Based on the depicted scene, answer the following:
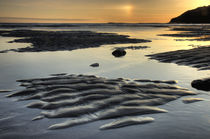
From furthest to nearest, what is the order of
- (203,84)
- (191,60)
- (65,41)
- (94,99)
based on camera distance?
1. (65,41)
2. (191,60)
3. (203,84)
4. (94,99)

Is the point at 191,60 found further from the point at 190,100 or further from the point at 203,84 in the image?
A: the point at 190,100

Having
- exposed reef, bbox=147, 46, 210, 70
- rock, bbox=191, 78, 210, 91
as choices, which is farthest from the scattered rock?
exposed reef, bbox=147, 46, 210, 70

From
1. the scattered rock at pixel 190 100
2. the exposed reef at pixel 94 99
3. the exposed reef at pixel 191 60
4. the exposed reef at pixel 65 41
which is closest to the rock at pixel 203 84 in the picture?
the exposed reef at pixel 94 99

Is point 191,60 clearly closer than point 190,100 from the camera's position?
No

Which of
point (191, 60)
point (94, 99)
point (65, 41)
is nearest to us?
point (94, 99)

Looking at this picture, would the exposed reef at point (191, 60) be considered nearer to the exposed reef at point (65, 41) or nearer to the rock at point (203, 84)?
the rock at point (203, 84)

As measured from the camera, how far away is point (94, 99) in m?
4.73

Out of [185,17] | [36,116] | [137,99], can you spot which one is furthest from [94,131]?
[185,17]

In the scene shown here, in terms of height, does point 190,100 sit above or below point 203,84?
below

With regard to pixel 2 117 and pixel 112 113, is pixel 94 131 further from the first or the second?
pixel 2 117

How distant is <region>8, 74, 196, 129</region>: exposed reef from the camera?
389 cm

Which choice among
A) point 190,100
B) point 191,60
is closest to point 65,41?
point 191,60

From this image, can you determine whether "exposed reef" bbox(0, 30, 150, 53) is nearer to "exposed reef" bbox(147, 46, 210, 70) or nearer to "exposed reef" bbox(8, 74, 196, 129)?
"exposed reef" bbox(147, 46, 210, 70)

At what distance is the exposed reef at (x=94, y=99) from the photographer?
3.89 meters
